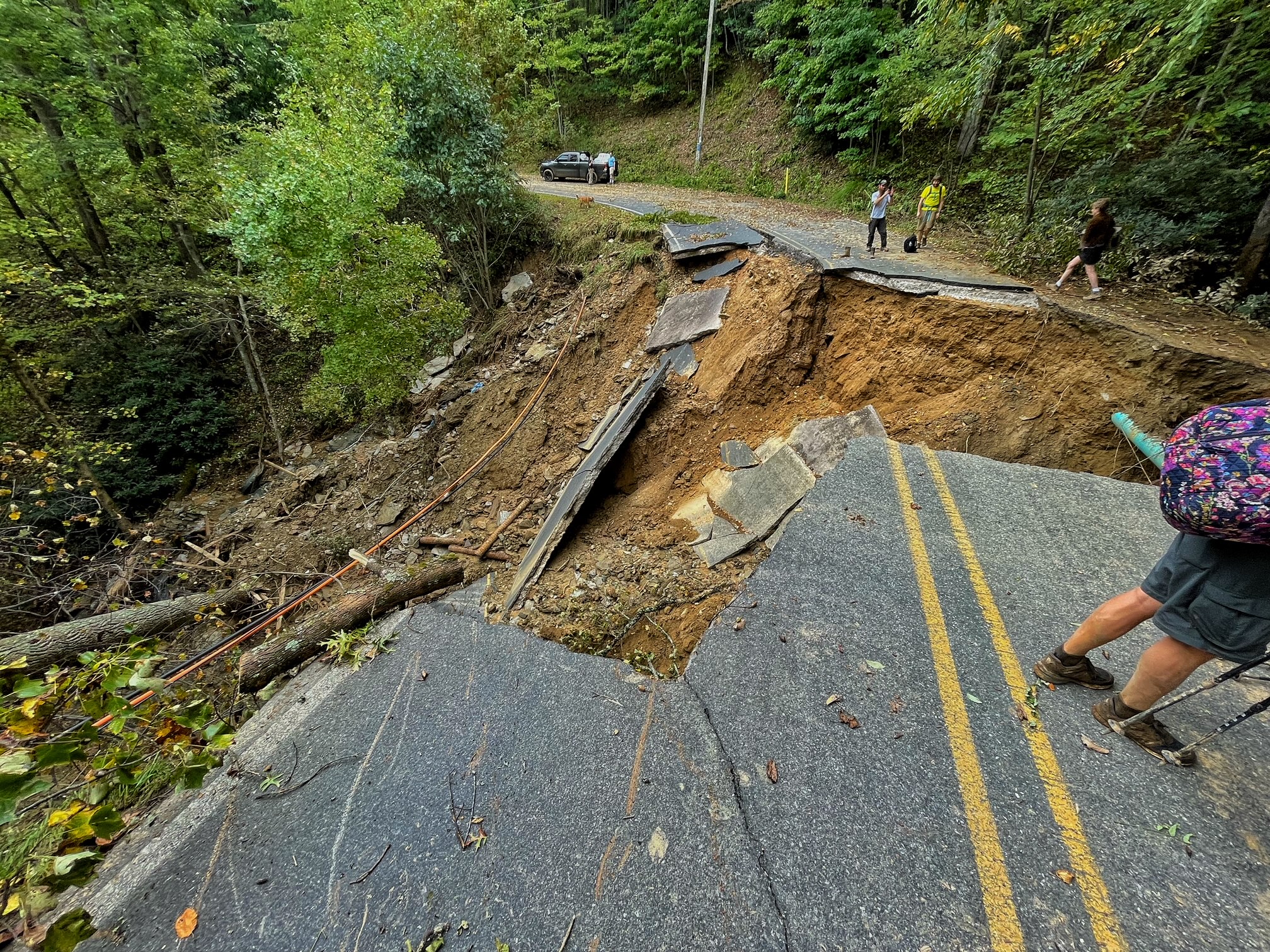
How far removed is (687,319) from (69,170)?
1289cm

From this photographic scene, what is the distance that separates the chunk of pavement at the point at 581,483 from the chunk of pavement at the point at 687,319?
1.55 feet

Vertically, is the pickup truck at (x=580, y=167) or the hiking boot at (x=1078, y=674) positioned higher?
the pickup truck at (x=580, y=167)

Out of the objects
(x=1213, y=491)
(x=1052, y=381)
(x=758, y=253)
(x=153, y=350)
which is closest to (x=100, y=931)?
(x=1213, y=491)

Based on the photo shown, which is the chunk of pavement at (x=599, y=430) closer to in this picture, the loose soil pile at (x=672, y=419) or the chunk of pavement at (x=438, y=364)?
the loose soil pile at (x=672, y=419)

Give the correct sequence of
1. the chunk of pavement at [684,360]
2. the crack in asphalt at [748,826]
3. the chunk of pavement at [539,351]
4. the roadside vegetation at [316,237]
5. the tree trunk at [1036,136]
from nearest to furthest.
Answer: the crack in asphalt at [748,826], the roadside vegetation at [316,237], the tree trunk at [1036,136], the chunk of pavement at [684,360], the chunk of pavement at [539,351]

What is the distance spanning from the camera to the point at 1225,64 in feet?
19.1

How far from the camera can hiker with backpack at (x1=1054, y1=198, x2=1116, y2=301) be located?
17.6 ft

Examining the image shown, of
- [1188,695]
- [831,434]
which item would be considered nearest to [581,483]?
[831,434]

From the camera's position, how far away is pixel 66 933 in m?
1.64

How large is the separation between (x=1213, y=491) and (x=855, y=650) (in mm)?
1717

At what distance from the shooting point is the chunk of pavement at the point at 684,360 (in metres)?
7.30

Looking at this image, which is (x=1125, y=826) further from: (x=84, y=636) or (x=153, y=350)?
(x=153, y=350)

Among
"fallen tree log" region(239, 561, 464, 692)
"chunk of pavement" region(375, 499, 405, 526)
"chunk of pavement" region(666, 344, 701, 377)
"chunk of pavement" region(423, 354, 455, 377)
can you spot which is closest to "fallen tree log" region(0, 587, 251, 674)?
"fallen tree log" region(239, 561, 464, 692)

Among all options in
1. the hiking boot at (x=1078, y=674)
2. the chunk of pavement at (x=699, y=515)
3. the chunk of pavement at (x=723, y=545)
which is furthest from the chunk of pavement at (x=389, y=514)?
the hiking boot at (x=1078, y=674)
